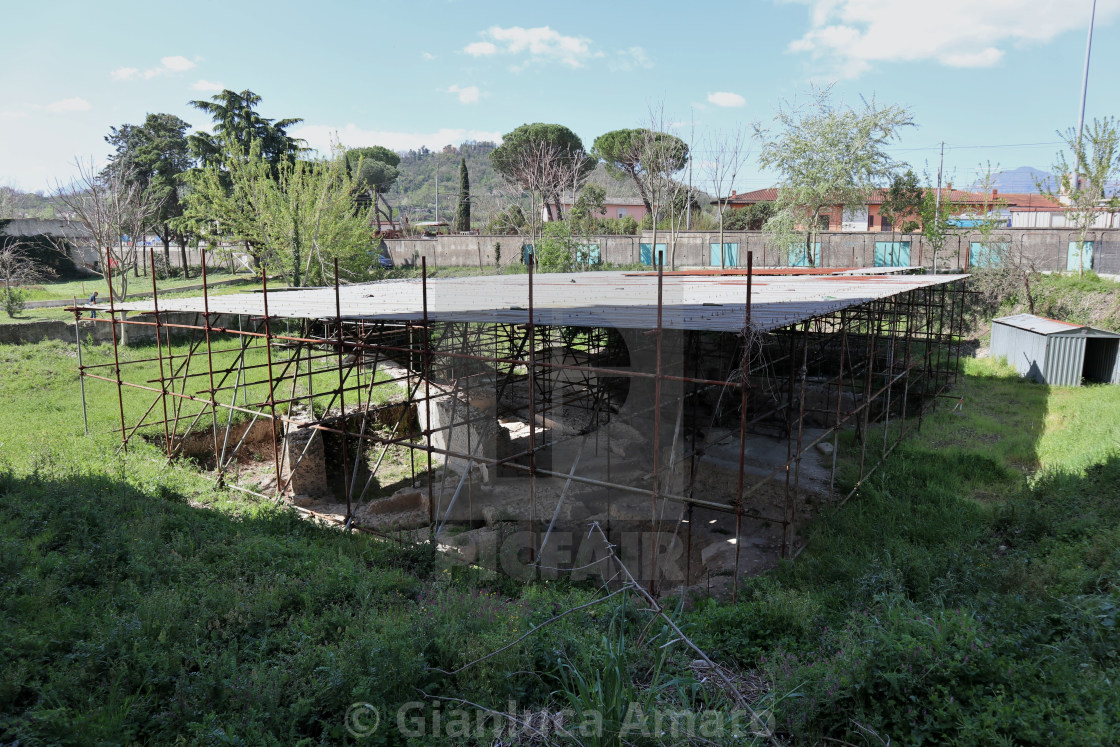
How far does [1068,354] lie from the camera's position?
16812 mm

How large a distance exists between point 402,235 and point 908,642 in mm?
49704

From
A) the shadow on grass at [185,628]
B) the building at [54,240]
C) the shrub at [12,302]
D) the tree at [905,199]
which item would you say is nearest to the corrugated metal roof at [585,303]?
the shadow on grass at [185,628]

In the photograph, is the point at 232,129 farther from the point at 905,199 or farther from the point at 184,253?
the point at 905,199

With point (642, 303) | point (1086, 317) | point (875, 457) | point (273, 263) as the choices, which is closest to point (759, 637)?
point (642, 303)

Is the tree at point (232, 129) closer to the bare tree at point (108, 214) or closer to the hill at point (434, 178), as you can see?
the bare tree at point (108, 214)

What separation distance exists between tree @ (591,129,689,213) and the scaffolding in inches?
799

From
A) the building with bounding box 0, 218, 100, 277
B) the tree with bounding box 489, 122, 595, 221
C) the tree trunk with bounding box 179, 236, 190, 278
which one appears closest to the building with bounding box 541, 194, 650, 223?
the tree with bounding box 489, 122, 595, 221

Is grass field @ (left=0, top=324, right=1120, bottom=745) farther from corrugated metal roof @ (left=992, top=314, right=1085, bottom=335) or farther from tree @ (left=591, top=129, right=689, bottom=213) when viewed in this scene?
tree @ (left=591, top=129, right=689, bottom=213)

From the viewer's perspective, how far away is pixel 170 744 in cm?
461

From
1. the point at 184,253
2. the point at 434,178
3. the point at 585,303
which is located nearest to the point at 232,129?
the point at 184,253

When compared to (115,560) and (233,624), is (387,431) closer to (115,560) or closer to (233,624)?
(115,560)

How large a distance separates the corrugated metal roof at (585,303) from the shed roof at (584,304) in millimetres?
13

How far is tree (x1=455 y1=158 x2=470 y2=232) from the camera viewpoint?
53188 mm

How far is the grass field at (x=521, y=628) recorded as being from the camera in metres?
4.67
